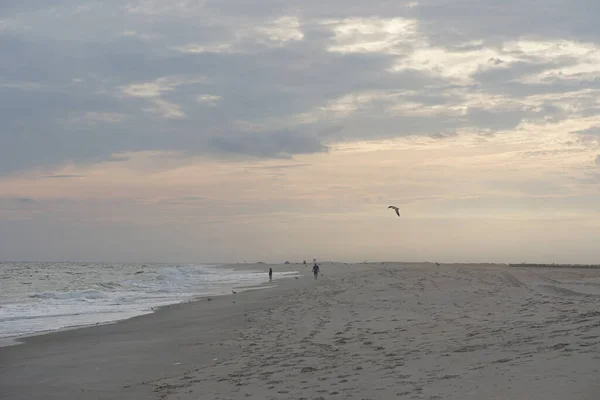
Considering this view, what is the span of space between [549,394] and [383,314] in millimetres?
10632

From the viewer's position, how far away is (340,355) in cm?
1117

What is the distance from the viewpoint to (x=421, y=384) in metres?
8.03

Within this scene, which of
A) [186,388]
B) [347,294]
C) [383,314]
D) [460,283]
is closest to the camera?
[186,388]

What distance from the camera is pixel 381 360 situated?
10.2 meters

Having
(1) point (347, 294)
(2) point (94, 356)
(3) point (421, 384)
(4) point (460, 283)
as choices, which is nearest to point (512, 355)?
(3) point (421, 384)

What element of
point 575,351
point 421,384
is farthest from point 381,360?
point 575,351

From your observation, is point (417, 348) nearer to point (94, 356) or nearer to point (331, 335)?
point (331, 335)

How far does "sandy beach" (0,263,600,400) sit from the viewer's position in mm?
7898

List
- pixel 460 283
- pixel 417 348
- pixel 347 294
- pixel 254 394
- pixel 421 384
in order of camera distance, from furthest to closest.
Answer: pixel 460 283
pixel 347 294
pixel 417 348
pixel 254 394
pixel 421 384

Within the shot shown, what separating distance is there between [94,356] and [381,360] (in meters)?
7.65

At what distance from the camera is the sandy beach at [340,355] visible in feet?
25.9

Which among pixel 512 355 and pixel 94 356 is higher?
pixel 512 355

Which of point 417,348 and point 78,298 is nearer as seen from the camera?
point 417,348

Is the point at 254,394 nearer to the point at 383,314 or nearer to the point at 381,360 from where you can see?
the point at 381,360
